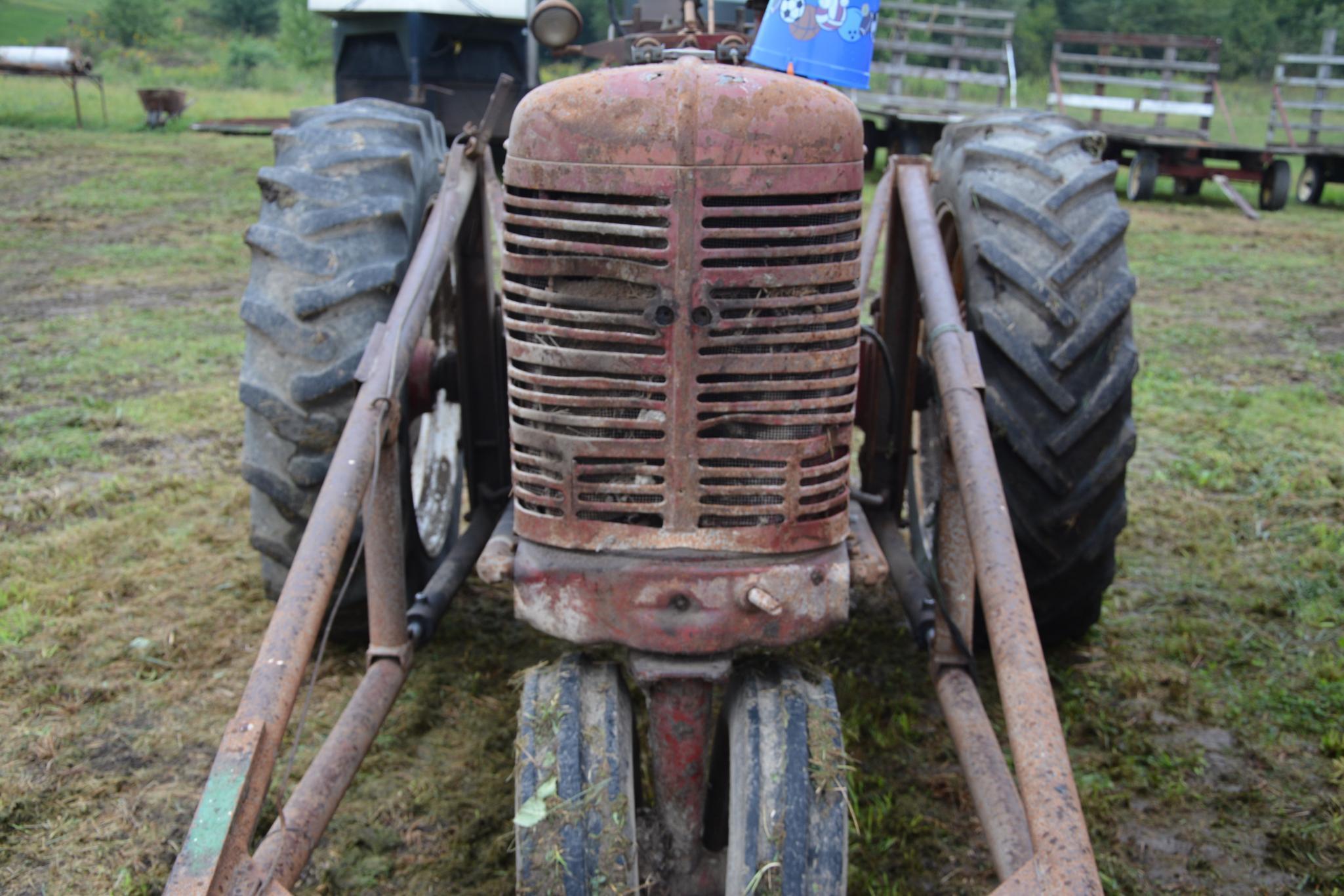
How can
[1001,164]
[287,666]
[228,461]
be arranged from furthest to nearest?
[228,461] < [1001,164] < [287,666]

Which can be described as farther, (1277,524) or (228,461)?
(228,461)

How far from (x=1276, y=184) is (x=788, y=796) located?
14562mm

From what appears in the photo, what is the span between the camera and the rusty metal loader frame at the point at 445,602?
1.82m

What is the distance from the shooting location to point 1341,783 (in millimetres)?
3139

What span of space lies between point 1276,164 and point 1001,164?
12.9 meters

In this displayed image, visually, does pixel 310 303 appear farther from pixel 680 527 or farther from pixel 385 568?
pixel 680 527

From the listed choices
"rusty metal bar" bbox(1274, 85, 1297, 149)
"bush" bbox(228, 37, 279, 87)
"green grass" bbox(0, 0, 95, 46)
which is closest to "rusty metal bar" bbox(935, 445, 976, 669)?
"rusty metal bar" bbox(1274, 85, 1297, 149)

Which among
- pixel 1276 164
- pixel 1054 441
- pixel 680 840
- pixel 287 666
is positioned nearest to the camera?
pixel 287 666

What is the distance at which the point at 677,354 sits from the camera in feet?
6.79

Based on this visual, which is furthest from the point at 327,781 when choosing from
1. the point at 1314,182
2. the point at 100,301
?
the point at 1314,182

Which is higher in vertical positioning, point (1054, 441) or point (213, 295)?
point (1054, 441)

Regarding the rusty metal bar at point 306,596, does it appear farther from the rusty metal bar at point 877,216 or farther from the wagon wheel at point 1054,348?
the wagon wheel at point 1054,348

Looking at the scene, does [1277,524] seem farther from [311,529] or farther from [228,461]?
[228,461]

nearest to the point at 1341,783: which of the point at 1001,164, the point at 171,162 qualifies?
the point at 1001,164
